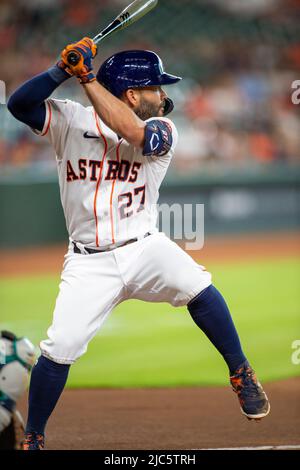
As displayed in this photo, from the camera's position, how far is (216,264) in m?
11.1

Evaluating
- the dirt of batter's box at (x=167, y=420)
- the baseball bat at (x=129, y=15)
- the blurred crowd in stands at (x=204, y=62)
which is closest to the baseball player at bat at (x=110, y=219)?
the baseball bat at (x=129, y=15)

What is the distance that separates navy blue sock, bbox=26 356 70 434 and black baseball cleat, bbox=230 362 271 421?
845 millimetres

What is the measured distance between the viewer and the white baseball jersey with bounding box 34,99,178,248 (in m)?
3.42

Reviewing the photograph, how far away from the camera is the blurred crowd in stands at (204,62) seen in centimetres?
1323

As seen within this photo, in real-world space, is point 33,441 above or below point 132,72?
below

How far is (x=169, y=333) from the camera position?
270 inches

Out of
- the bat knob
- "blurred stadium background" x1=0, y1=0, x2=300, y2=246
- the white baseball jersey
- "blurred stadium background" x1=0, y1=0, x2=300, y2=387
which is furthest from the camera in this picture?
"blurred stadium background" x1=0, y1=0, x2=300, y2=246

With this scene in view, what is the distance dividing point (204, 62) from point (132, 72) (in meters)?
11.6

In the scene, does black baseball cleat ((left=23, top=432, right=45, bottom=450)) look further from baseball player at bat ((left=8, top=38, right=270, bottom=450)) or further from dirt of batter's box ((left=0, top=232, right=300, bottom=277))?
dirt of batter's box ((left=0, top=232, right=300, bottom=277))

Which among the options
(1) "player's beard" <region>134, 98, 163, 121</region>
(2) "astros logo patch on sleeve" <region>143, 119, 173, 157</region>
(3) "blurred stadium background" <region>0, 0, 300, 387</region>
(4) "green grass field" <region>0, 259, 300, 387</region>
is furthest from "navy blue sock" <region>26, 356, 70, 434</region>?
(3) "blurred stadium background" <region>0, 0, 300, 387</region>

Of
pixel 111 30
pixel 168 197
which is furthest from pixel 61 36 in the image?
pixel 111 30

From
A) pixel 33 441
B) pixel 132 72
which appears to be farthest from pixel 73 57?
pixel 33 441

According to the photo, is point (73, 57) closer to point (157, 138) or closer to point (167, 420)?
point (157, 138)
